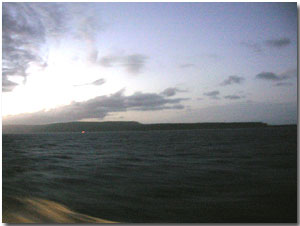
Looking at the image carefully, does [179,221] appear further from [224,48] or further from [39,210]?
[224,48]

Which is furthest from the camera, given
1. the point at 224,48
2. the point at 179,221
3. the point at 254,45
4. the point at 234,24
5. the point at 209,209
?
the point at 224,48

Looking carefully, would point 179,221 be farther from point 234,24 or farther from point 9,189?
point 234,24

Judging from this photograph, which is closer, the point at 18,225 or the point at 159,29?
the point at 18,225

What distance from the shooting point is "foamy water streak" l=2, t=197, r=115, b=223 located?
2.58 meters

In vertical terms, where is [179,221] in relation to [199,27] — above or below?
below

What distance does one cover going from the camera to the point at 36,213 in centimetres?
265

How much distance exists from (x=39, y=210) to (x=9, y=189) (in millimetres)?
1072

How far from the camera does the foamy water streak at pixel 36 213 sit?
258 cm

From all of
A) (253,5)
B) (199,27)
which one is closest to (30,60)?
(199,27)

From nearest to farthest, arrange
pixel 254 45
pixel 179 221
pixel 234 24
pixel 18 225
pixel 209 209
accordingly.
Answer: pixel 18 225 → pixel 179 221 → pixel 209 209 → pixel 234 24 → pixel 254 45

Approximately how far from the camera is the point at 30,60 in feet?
12.2

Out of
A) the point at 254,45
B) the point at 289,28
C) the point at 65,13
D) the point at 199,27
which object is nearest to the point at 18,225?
the point at 65,13

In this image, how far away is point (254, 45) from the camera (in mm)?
3637

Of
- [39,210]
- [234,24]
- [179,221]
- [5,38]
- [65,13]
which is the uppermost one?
[65,13]
